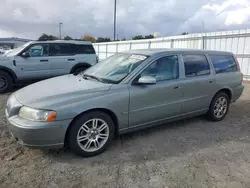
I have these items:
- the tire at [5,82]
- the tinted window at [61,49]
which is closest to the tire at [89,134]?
the tire at [5,82]

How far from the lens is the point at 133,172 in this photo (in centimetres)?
289

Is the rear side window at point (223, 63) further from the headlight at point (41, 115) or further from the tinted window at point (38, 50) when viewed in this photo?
the tinted window at point (38, 50)

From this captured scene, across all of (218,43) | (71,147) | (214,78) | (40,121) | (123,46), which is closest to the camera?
(40,121)

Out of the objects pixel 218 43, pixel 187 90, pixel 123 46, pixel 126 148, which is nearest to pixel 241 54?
pixel 218 43

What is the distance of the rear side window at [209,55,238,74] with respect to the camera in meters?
4.71

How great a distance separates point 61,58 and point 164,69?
5.64 meters

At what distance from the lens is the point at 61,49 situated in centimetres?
857

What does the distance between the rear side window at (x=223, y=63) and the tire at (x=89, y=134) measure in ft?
8.95

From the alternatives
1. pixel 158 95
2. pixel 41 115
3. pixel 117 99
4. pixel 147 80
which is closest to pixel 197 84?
pixel 158 95

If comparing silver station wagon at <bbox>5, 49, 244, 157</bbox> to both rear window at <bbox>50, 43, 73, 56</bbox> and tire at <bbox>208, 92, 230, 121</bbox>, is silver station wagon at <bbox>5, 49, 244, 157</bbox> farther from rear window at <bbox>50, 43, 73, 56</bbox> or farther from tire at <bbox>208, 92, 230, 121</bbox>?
rear window at <bbox>50, 43, 73, 56</bbox>

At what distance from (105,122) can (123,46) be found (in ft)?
52.7

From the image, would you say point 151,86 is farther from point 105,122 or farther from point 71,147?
point 71,147

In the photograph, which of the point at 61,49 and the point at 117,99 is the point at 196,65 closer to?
the point at 117,99

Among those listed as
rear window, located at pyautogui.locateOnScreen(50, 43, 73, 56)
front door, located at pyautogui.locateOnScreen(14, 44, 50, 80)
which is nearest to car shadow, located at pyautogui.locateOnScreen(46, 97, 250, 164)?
front door, located at pyautogui.locateOnScreen(14, 44, 50, 80)
